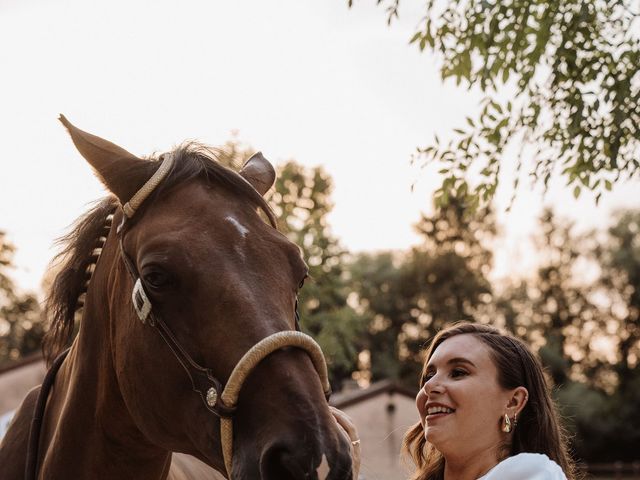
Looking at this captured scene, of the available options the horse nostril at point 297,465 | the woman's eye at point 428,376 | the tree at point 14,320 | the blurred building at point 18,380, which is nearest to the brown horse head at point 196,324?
the horse nostril at point 297,465

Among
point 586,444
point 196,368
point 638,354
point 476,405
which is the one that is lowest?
point 586,444

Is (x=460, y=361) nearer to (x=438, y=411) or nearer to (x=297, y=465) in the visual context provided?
(x=438, y=411)

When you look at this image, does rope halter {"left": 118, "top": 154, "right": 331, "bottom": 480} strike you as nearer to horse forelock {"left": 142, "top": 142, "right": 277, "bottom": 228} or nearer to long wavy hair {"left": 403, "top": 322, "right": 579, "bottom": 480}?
horse forelock {"left": 142, "top": 142, "right": 277, "bottom": 228}

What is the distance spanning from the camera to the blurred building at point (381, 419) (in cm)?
1867

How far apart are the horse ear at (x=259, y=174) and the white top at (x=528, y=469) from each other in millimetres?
1498

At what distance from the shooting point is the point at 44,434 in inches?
120

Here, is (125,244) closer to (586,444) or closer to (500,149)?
(500,149)

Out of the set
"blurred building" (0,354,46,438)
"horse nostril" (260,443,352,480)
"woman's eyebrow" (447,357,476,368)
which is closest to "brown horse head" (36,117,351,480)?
"horse nostril" (260,443,352,480)

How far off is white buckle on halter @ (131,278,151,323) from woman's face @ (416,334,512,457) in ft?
4.41

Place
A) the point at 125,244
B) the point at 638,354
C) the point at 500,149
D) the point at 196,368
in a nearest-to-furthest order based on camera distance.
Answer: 1. the point at 196,368
2. the point at 125,244
3. the point at 500,149
4. the point at 638,354

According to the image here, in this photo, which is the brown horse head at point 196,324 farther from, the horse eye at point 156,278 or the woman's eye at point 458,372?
the woman's eye at point 458,372

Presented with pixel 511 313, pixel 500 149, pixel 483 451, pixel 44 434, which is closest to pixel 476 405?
pixel 483 451

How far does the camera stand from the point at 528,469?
102 inches

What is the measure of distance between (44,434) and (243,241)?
139cm
